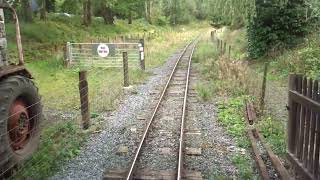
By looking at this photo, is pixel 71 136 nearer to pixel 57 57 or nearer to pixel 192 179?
pixel 192 179

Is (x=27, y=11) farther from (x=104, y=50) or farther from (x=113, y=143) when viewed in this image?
(x=113, y=143)

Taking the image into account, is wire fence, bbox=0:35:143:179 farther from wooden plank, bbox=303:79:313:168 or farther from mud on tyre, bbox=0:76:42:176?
wooden plank, bbox=303:79:313:168

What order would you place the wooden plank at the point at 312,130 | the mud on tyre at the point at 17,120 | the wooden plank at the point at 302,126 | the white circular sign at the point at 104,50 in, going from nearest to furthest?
the wooden plank at the point at 312,130, the wooden plank at the point at 302,126, the mud on tyre at the point at 17,120, the white circular sign at the point at 104,50

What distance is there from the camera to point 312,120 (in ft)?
16.9

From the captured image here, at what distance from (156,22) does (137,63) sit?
188 feet

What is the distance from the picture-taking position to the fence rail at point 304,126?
5.06 meters

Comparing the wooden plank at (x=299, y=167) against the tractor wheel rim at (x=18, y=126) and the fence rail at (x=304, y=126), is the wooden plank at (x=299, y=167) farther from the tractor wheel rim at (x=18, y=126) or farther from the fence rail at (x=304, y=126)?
the tractor wheel rim at (x=18, y=126)

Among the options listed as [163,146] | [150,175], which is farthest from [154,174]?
[163,146]

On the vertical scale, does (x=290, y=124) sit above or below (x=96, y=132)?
above

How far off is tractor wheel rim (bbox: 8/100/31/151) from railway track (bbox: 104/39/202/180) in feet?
5.11

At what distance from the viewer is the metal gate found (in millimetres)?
19922

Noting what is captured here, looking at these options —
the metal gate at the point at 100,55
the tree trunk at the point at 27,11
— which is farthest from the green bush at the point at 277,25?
the tree trunk at the point at 27,11

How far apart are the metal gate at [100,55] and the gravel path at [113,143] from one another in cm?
681

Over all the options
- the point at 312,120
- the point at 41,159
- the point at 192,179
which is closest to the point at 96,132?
the point at 41,159
